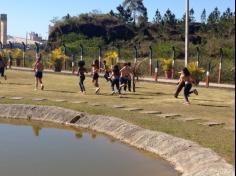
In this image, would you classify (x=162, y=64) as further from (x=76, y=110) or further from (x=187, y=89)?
(x=76, y=110)

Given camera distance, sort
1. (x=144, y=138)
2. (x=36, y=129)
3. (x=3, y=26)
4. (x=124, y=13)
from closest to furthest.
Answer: (x=144, y=138) < (x=36, y=129) < (x=124, y=13) < (x=3, y=26)

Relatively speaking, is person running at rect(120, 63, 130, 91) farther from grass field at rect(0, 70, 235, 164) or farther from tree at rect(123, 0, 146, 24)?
tree at rect(123, 0, 146, 24)

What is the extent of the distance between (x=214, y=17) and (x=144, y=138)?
63.5m

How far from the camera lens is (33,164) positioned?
9.79 m

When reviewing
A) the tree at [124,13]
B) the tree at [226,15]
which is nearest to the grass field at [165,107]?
the tree at [226,15]

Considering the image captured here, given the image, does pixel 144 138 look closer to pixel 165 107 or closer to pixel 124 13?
pixel 165 107

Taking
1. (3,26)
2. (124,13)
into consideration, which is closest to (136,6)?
(124,13)

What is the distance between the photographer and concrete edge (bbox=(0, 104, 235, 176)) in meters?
8.95

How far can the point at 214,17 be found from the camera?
72.4 meters

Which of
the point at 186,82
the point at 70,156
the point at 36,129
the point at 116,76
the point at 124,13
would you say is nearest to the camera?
the point at 70,156

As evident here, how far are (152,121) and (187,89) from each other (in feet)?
14.1

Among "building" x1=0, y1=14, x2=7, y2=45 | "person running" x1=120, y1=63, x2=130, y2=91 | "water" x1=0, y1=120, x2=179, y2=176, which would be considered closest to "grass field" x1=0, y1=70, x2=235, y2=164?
"person running" x1=120, y1=63, x2=130, y2=91

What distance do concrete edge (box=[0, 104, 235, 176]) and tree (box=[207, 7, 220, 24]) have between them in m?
55.5

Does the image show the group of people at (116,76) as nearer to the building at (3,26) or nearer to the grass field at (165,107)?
the grass field at (165,107)
